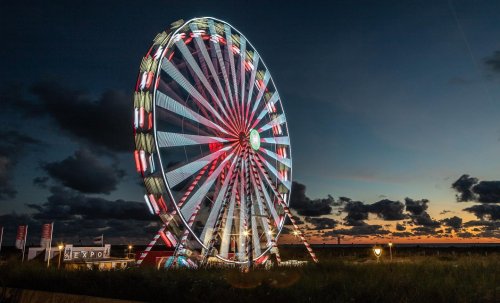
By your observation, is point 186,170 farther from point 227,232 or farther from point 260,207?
point 260,207

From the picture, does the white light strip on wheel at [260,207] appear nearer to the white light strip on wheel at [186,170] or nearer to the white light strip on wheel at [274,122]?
the white light strip on wheel at [186,170]

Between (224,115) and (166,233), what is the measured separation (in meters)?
6.32

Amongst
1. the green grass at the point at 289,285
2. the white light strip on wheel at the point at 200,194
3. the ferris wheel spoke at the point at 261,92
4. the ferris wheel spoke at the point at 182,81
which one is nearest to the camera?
the green grass at the point at 289,285

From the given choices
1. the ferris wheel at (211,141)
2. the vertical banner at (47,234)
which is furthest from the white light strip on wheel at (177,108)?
the vertical banner at (47,234)

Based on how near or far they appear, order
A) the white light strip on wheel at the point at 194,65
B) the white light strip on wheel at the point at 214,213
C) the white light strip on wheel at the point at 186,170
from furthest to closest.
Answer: the white light strip on wheel at the point at 194,65, the white light strip on wheel at the point at 214,213, the white light strip on wheel at the point at 186,170

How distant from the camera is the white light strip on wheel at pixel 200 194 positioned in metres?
18.2

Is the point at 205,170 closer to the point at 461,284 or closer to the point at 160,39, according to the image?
the point at 160,39

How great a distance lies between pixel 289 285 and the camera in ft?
29.6

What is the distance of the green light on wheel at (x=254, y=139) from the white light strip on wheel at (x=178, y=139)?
278 cm

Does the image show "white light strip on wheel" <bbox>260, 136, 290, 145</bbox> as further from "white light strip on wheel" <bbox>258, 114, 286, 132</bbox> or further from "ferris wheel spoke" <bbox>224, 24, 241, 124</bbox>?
"ferris wheel spoke" <bbox>224, 24, 241, 124</bbox>

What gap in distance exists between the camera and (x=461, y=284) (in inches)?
339

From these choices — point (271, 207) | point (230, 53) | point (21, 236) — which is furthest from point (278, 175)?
point (21, 236)

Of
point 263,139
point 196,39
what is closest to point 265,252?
point 263,139

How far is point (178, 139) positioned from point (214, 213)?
403 centimetres
